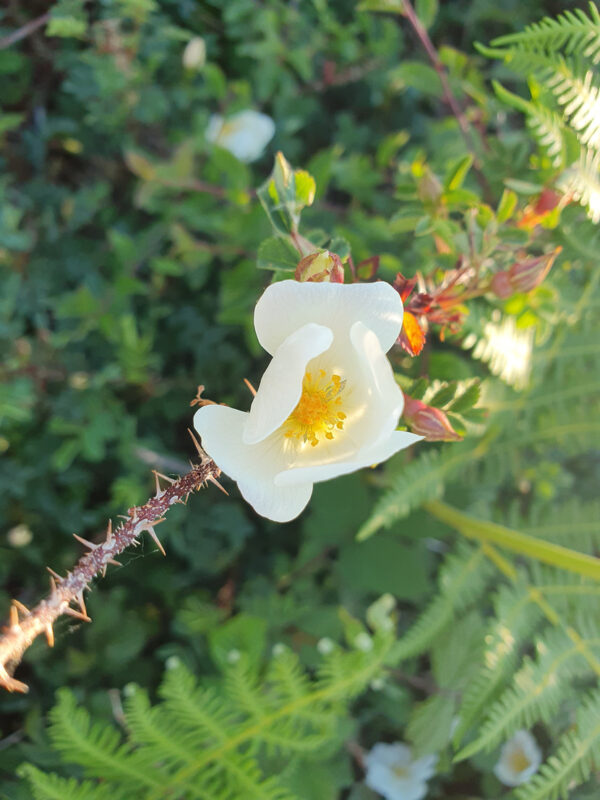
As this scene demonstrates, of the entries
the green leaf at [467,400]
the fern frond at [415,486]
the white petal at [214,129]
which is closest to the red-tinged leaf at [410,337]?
the green leaf at [467,400]

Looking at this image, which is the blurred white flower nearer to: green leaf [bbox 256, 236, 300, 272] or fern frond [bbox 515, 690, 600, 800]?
green leaf [bbox 256, 236, 300, 272]

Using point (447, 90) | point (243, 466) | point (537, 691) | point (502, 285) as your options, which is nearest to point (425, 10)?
point (447, 90)

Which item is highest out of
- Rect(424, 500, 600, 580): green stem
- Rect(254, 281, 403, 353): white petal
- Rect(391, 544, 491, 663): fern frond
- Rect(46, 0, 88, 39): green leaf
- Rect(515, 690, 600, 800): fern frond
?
Rect(46, 0, 88, 39): green leaf

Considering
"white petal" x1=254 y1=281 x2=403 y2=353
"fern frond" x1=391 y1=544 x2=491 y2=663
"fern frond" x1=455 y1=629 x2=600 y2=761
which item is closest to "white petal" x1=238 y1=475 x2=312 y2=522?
"white petal" x1=254 y1=281 x2=403 y2=353

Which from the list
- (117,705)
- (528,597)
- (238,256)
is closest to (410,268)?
(238,256)

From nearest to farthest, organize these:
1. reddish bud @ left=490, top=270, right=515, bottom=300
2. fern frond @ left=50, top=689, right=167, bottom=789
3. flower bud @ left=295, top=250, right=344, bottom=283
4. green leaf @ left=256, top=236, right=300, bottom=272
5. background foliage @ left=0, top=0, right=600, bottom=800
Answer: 1. flower bud @ left=295, top=250, right=344, bottom=283
2. green leaf @ left=256, top=236, right=300, bottom=272
3. reddish bud @ left=490, top=270, right=515, bottom=300
4. fern frond @ left=50, top=689, right=167, bottom=789
5. background foliage @ left=0, top=0, right=600, bottom=800

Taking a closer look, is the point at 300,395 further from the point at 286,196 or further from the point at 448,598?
the point at 448,598
